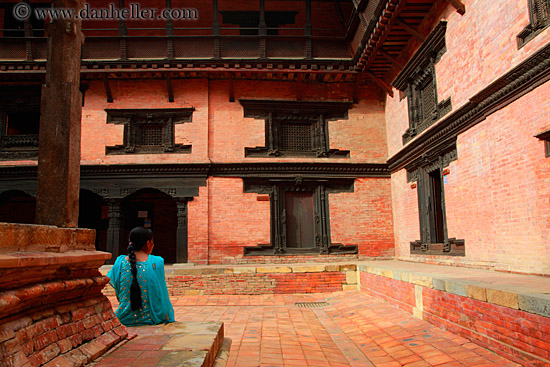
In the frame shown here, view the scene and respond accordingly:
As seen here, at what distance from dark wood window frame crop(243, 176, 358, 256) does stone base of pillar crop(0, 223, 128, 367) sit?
34.4 feet

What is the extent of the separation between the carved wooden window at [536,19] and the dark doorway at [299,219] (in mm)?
8576

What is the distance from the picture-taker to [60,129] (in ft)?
13.2

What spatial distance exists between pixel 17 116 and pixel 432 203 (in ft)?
46.1

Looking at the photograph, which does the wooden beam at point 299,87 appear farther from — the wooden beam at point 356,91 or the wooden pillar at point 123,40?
the wooden pillar at point 123,40

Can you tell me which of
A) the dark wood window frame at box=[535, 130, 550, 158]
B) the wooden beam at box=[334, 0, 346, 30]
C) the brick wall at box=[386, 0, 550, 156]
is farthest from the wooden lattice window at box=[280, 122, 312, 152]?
the dark wood window frame at box=[535, 130, 550, 158]

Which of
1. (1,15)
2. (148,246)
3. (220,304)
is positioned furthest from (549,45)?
(1,15)

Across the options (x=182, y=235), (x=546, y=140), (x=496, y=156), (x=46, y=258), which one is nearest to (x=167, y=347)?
(x=46, y=258)

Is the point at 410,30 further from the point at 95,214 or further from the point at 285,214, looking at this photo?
the point at 95,214

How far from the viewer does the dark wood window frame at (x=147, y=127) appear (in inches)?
579

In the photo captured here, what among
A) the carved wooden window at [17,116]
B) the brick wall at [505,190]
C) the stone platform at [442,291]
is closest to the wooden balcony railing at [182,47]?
the carved wooden window at [17,116]

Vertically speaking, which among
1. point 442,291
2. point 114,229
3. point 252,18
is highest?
point 252,18

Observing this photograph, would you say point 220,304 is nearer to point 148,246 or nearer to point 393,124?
point 148,246

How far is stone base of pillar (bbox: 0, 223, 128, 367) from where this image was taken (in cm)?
262

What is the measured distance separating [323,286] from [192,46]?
8.89 meters
